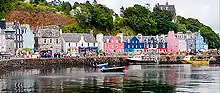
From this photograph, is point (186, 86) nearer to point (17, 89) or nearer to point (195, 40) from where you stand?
point (17, 89)

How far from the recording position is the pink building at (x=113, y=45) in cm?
13338

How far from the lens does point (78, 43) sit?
125m

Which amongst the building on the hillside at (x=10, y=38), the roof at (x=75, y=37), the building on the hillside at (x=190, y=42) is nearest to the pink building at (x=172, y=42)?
the building on the hillside at (x=190, y=42)

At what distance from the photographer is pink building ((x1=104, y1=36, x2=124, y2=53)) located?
5251 inches

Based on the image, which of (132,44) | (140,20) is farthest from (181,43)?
(132,44)

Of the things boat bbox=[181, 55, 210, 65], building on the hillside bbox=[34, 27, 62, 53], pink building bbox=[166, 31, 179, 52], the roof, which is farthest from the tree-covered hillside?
boat bbox=[181, 55, 210, 65]

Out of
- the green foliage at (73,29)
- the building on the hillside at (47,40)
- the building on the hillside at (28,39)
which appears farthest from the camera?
the green foliage at (73,29)

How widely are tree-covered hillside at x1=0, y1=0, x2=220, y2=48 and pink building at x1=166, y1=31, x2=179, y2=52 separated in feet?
46.4

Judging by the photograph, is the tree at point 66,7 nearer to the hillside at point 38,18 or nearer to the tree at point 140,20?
the hillside at point 38,18

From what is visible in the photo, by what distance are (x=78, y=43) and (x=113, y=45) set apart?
13341mm

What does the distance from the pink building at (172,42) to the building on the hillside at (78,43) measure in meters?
27.9

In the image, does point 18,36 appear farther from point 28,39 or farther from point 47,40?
point 47,40

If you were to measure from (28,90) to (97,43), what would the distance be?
260 feet

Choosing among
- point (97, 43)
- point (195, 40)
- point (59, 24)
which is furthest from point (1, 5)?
point (195, 40)
